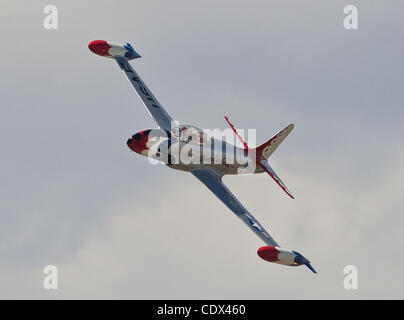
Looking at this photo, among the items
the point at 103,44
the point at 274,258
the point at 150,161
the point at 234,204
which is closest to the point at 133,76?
the point at 103,44

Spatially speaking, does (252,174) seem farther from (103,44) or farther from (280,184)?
(103,44)

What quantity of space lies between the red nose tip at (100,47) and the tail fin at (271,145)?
13922mm

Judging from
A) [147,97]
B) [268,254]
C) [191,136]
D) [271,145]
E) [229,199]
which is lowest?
[268,254]

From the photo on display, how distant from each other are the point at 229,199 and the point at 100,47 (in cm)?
1621

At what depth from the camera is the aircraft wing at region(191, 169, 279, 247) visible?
65250mm

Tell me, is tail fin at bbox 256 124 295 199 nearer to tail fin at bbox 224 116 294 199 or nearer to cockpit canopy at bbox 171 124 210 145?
tail fin at bbox 224 116 294 199

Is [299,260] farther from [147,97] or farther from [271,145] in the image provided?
[147,97]

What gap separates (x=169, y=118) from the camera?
2810 inches

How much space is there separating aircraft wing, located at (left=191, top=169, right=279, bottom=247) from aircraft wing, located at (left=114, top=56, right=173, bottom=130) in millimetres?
4416

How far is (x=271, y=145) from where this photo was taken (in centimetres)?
7044

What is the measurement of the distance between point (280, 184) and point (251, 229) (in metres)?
5.60

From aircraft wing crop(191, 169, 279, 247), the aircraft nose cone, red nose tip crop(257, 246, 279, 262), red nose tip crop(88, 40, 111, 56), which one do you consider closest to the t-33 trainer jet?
aircraft wing crop(191, 169, 279, 247)

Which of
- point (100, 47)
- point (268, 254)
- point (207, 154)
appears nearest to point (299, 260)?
point (268, 254)

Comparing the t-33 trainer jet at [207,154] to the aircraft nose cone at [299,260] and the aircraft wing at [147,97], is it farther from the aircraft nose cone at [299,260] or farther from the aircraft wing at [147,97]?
the aircraft nose cone at [299,260]
